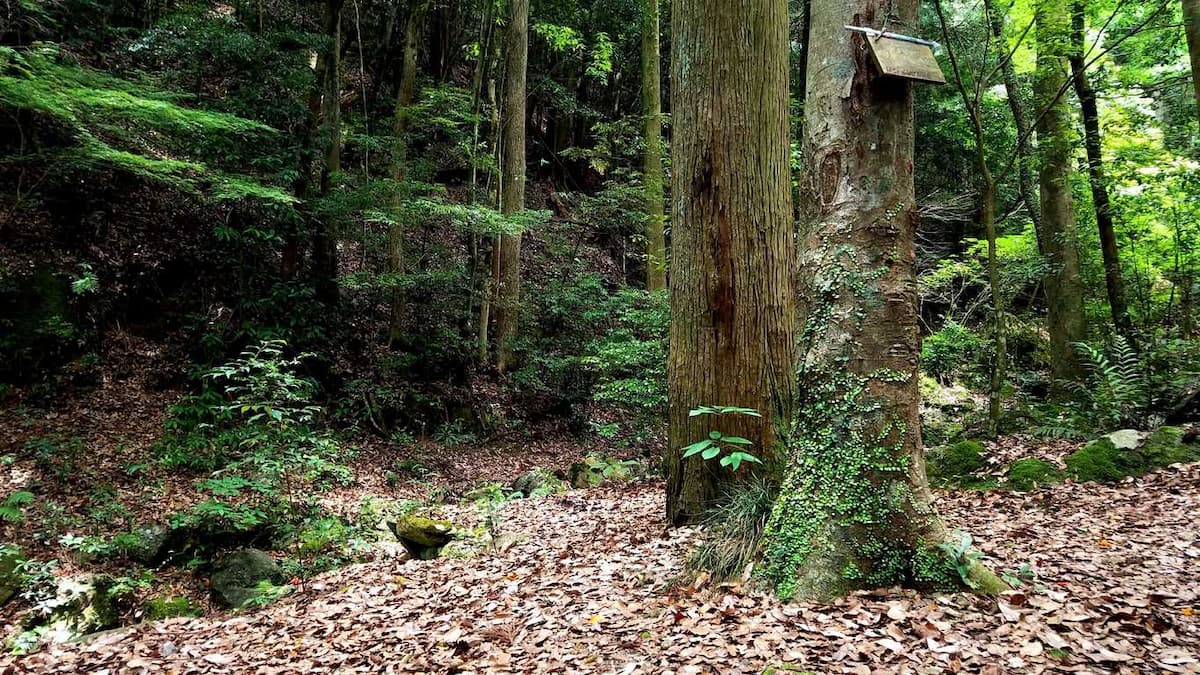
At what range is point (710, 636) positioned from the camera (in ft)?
8.89

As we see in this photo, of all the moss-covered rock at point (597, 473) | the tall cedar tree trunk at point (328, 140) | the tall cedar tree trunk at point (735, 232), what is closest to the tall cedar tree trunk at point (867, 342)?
the tall cedar tree trunk at point (735, 232)

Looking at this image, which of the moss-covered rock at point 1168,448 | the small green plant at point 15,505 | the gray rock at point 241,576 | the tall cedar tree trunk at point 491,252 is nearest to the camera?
the gray rock at point 241,576

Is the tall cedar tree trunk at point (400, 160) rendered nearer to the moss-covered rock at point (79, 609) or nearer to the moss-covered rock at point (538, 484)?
the moss-covered rock at point (538, 484)

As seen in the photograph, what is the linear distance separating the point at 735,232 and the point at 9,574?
6.59 m

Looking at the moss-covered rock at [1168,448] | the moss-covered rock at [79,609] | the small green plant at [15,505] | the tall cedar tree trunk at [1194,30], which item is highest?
the tall cedar tree trunk at [1194,30]

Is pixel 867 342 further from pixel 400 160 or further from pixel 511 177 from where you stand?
pixel 511 177

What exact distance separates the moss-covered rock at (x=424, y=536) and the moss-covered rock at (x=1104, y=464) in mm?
5711

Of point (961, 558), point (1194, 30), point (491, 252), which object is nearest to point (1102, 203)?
point (1194, 30)

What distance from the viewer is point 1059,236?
8508 mm

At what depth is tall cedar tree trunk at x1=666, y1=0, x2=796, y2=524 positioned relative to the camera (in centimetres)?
419

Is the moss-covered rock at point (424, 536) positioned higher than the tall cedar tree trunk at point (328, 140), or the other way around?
the tall cedar tree trunk at point (328, 140)

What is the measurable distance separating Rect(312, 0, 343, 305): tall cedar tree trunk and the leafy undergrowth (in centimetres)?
776

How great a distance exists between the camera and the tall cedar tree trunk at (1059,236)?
8.26 metres

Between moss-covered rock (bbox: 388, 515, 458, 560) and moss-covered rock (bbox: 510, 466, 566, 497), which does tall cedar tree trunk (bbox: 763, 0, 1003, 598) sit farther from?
moss-covered rock (bbox: 510, 466, 566, 497)
